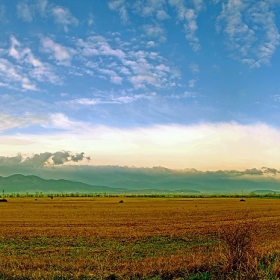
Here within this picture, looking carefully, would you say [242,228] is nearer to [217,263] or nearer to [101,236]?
[217,263]

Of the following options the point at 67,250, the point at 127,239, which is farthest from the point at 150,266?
the point at 127,239

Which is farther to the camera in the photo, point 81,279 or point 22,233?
point 22,233

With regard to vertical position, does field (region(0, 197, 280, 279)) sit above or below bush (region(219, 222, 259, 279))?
below

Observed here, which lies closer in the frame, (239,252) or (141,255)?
(239,252)

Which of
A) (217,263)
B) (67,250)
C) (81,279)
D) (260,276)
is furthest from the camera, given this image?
(67,250)

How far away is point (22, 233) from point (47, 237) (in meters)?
4.00

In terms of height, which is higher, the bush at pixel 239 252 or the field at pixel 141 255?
the bush at pixel 239 252

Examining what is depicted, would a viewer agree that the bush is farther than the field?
No

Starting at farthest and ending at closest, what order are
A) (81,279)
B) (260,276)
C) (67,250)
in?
(67,250), (81,279), (260,276)

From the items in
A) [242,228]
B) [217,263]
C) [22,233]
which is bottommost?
[22,233]

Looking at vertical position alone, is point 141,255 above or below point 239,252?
below

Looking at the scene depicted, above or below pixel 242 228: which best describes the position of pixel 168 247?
below

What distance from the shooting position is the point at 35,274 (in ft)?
41.5

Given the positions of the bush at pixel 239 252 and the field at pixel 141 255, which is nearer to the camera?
the bush at pixel 239 252
